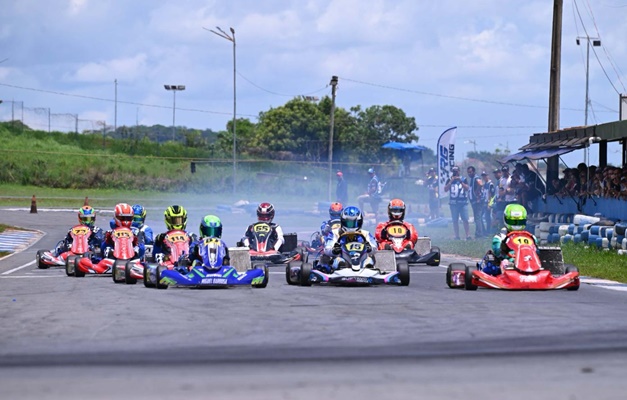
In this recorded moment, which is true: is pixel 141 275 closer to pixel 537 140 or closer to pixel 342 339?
pixel 342 339

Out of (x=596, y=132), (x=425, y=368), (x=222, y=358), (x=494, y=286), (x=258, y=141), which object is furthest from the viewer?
(x=258, y=141)

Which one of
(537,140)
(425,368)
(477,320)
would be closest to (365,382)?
(425,368)

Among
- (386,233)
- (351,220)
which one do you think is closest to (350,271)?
(351,220)

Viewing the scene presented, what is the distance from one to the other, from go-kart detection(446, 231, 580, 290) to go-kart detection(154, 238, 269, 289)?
276cm

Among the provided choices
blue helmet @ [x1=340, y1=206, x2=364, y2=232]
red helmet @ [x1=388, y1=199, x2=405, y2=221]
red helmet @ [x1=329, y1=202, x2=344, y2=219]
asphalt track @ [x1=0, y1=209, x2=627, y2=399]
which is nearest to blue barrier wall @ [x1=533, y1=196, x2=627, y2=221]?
red helmet @ [x1=388, y1=199, x2=405, y2=221]

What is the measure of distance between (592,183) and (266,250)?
7995 millimetres

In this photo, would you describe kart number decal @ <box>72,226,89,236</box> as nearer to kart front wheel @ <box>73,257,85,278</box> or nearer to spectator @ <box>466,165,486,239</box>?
kart front wheel @ <box>73,257,85,278</box>

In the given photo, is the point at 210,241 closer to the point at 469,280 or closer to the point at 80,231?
the point at 469,280

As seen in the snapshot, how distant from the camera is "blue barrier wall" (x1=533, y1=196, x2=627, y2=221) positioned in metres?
22.4

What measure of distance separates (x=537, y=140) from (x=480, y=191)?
118 inches

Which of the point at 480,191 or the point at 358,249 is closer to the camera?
the point at 358,249

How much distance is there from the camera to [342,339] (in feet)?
31.5

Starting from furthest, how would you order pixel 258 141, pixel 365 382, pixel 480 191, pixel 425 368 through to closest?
pixel 258 141 < pixel 480 191 < pixel 425 368 < pixel 365 382

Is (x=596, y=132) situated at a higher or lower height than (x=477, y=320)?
higher
